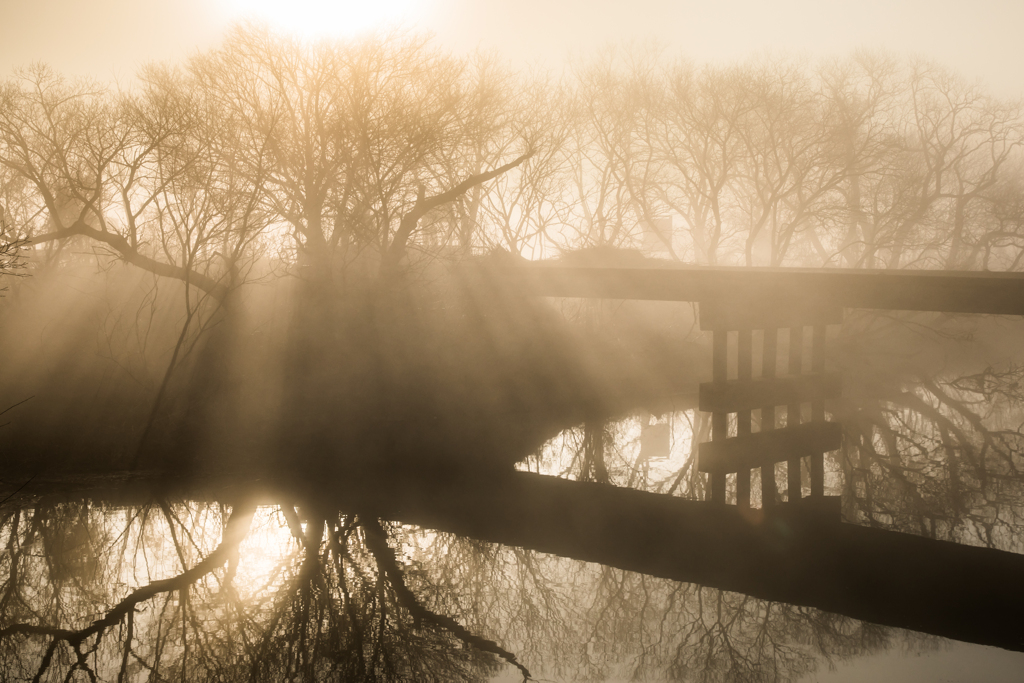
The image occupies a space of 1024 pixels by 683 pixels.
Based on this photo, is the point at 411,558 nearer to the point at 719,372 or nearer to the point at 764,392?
the point at 719,372

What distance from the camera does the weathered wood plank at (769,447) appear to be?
10125 mm

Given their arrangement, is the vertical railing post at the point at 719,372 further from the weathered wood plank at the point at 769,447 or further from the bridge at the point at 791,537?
the bridge at the point at 791,537

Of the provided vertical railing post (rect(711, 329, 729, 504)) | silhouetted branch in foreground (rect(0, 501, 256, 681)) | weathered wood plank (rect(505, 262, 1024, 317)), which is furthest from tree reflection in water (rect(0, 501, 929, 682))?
weathered wood plank (rect(505, 262, 1024, 317))

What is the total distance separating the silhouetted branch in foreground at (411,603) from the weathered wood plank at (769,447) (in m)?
4.55

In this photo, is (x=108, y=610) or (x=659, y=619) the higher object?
(x=659, y=619)

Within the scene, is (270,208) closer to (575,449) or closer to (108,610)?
(575,449)

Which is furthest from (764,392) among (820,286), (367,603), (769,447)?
(367,603)

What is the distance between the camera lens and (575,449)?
436 inches

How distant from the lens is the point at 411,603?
564cm

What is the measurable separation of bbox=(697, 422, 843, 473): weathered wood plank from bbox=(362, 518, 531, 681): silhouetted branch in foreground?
4550mm

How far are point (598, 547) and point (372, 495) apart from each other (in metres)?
2.75

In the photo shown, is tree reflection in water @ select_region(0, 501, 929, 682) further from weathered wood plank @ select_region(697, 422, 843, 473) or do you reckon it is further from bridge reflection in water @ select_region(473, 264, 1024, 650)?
weathered wood plank @ select_region(697, 422, 843, 473)

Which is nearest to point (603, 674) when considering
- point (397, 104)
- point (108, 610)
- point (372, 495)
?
point (108, 610)

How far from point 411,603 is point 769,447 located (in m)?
6.84
